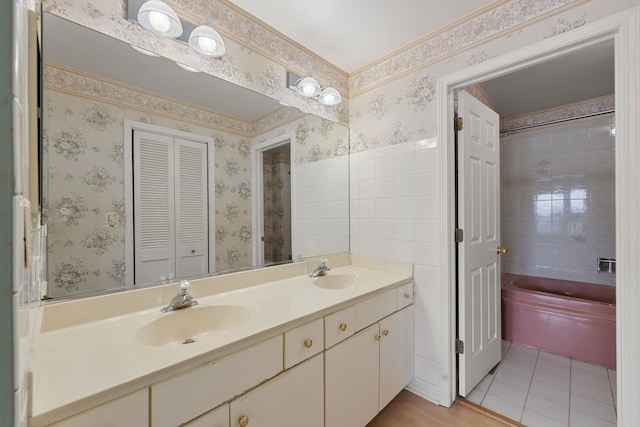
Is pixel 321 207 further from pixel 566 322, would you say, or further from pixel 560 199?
pixel 560 199

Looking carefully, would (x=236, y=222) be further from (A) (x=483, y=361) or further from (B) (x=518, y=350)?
(B) (x=518, y=350)

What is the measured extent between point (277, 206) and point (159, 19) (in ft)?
3.38

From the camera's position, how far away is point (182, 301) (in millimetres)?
1115

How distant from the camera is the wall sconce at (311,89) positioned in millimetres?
1726

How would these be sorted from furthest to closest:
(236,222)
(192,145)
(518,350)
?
(518,350) < (236,222) < (192,145)

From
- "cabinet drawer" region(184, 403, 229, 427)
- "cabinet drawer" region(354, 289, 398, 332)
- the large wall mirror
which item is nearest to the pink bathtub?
"cabinet drawer" region(354, 289, 398, 332)

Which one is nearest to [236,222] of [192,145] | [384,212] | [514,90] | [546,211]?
[192,145]

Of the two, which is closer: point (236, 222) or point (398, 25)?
point (236, 222)

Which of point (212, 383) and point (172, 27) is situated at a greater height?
point (172, 27)

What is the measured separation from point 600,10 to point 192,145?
1908 millimetres

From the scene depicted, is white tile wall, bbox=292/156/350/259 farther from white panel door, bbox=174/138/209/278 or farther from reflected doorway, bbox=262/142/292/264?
white panel door, bbox=174/138/209/278

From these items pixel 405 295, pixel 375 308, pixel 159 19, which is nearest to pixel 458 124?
pixel 405 295

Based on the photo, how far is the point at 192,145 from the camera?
4.26 ft

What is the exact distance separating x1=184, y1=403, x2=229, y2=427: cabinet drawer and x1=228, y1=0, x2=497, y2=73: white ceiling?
1785mm
